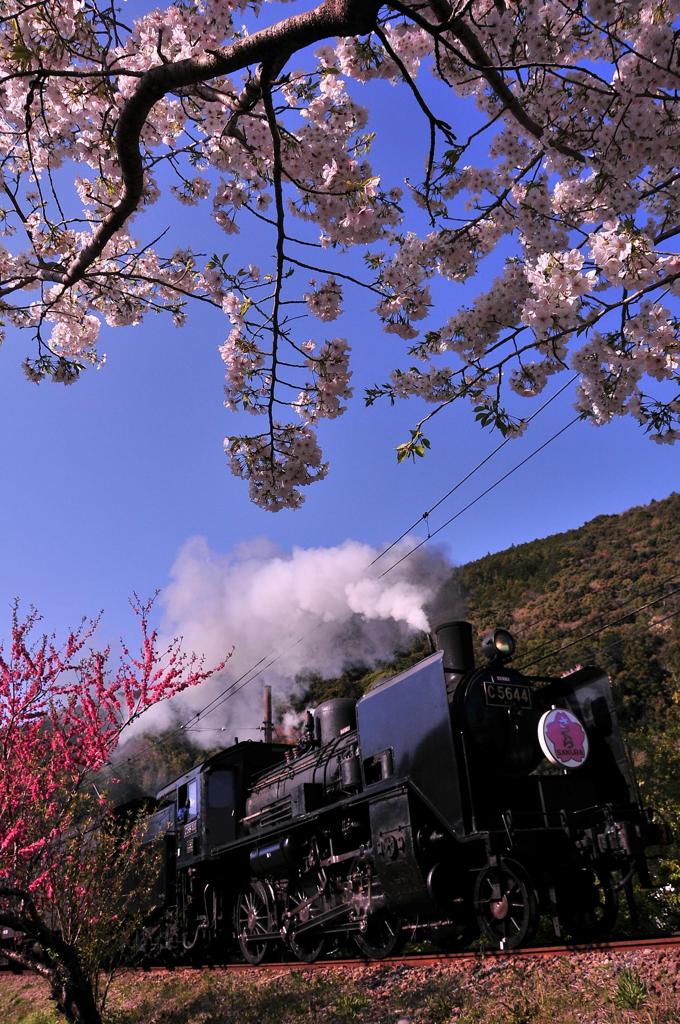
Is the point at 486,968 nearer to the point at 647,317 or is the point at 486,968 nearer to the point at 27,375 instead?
the point at 647,317

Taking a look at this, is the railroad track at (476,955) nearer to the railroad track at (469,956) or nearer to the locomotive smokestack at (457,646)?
the railroad track at (469,956)

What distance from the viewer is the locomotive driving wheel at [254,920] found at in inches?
351

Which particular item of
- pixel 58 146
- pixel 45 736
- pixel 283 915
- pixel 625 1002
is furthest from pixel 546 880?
pixel 58 146

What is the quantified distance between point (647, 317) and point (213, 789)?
9.09 m

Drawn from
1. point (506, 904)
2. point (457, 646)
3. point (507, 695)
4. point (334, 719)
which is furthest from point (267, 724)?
point (506, 904)

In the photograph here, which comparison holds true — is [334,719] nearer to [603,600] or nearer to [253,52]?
[253,52]

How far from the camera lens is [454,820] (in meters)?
6.28

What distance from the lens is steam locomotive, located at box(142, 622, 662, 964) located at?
6.07m

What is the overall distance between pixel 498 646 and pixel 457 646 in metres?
0.42

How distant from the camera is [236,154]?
4.53 m

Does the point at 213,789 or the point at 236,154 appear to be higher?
the point at 236,154

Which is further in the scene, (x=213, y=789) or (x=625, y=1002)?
(x=213, y=789)

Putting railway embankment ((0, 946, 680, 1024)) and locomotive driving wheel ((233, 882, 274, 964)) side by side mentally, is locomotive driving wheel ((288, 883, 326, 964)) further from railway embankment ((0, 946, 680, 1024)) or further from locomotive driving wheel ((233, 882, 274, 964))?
locomotive driving wheel ((233, 882, 274, 964))

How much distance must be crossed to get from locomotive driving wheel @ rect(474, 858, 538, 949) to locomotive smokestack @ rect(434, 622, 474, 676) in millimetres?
1951
